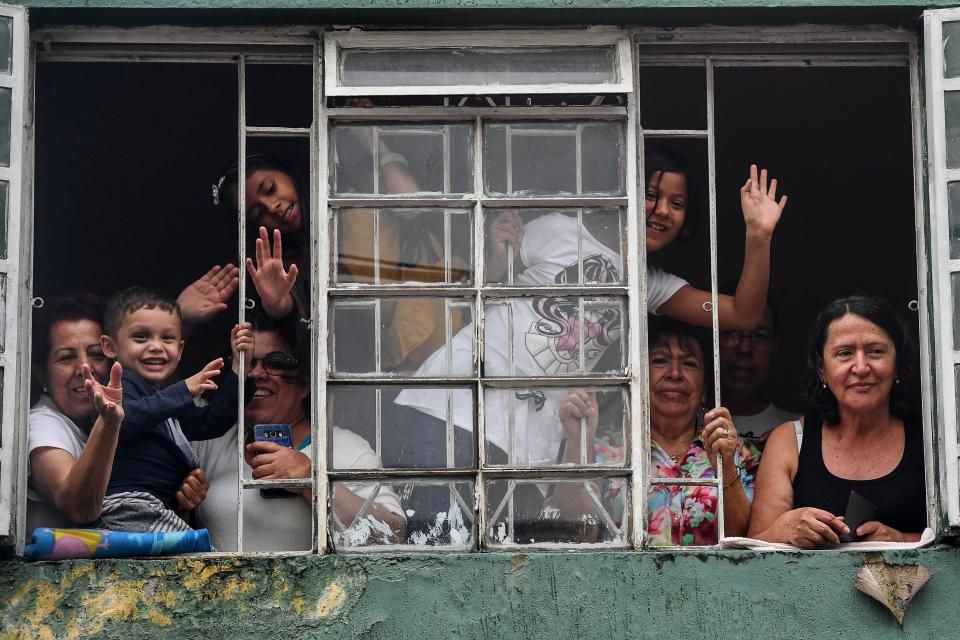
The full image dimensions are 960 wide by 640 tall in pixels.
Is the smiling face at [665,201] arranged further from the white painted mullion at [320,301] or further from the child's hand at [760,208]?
the white painted mullion at [320,301]

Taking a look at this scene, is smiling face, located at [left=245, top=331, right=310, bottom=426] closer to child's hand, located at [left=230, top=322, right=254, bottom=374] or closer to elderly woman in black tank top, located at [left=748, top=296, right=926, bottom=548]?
child's hand, located at [left=230, top=322, right=254, bottom=374]

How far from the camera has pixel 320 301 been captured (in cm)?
560

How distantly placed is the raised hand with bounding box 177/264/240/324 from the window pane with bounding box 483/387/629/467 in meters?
1.39

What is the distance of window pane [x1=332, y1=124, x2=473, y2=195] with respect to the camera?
5.74 metres

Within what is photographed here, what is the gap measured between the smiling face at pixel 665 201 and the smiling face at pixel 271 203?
4.39 feet

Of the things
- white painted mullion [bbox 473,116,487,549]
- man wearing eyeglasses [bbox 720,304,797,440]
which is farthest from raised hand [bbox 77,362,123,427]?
man wearing eyeglasses [bbox 720,304,797,440]

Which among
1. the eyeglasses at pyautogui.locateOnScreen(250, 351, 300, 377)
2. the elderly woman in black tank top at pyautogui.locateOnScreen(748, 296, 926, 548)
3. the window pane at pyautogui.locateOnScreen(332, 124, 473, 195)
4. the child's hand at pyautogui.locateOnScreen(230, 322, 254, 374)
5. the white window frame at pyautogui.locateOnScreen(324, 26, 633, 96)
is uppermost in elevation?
the white window frame at pyautogui.locateOnScreen(324, 26, 633, 96)

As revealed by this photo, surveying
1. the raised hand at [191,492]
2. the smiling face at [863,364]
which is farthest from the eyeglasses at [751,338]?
the raised hand at [191,492]

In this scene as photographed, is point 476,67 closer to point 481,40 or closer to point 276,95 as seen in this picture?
point 481,40

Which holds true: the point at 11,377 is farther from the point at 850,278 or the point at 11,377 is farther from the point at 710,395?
the point at 850,278

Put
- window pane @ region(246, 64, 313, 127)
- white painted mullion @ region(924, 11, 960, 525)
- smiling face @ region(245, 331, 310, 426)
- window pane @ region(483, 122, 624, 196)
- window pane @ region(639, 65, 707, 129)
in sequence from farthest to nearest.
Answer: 1. window pane @ region(639, 65, 707, 129)
2. window pane @ region(246, 64, 313, 127)
3. smiling face @ region(245, 331, 310, 426)
4. window pane @ region(483, 122, 624, 196)
5. white painted mullion @ region(924, 11, 960, 525)

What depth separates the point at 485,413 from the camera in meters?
5.59

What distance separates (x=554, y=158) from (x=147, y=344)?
1.65 meters

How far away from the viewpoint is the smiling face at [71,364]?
6.09 metres
